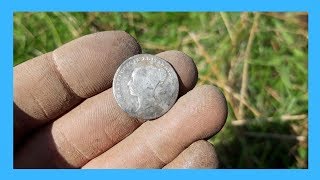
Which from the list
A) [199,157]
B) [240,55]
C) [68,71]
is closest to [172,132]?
[199,157]

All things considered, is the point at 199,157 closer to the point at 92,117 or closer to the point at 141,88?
the point at 141,88

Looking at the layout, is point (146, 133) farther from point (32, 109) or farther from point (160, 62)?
point (32, 109)

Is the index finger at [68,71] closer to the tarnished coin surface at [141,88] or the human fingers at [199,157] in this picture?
the tarnished coin surface at [141,88]

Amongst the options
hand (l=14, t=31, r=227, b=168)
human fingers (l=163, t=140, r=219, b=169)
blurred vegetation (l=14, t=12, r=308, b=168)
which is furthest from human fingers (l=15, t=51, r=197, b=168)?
blurred vegetation (l=14, t=12, r=308, b=168)

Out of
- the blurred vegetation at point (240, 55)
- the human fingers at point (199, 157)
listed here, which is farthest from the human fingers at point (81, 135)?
the blurred vegetation at point (240, 55)

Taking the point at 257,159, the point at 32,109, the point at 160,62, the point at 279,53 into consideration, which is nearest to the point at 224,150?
the point at 257,159

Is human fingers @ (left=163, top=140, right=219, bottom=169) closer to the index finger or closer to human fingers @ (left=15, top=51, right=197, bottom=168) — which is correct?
human fingers @ (left=15, top=51, right=197, bottom=168)
